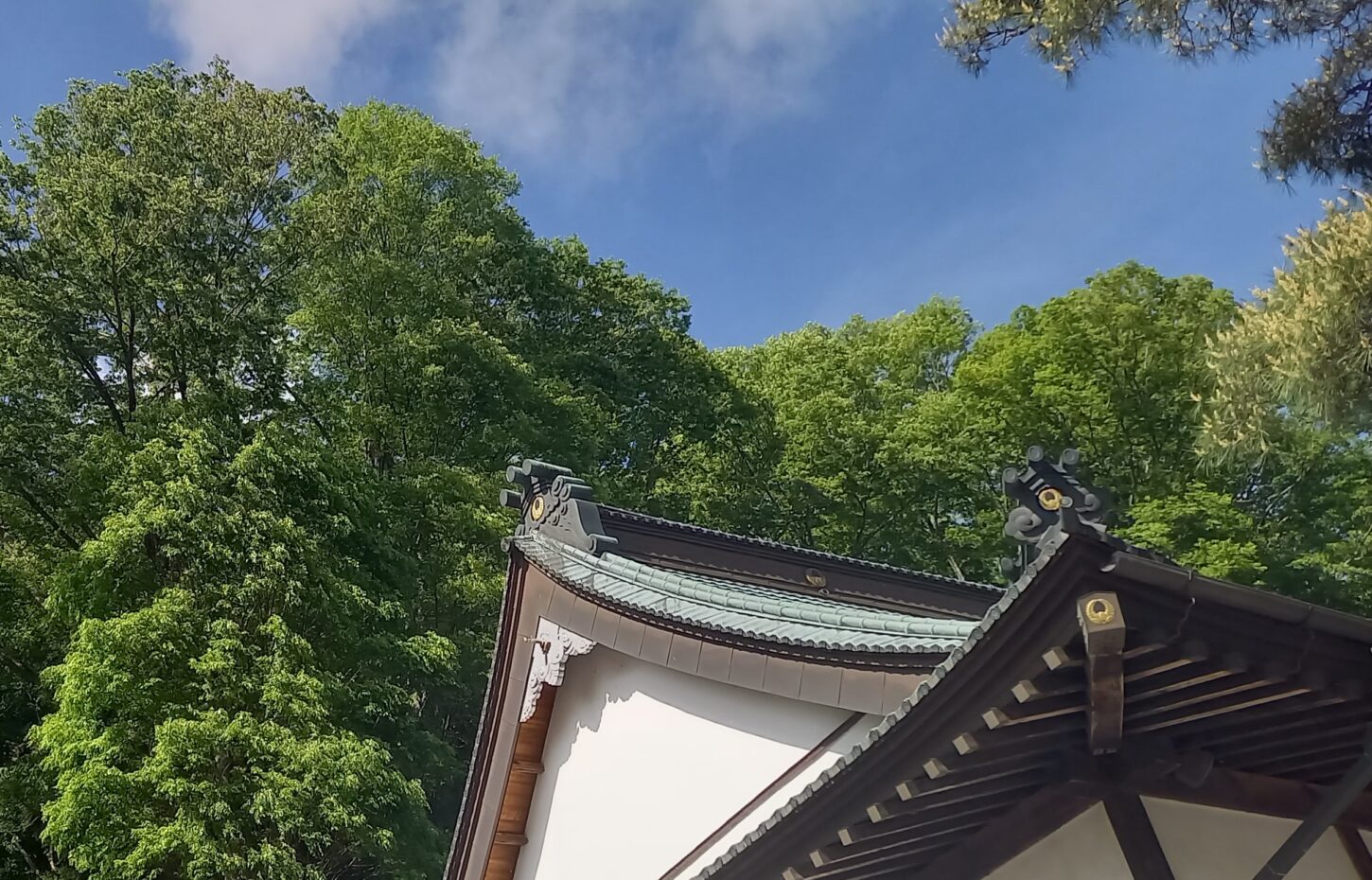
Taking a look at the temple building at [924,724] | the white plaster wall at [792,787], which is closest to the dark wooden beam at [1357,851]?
the temple building at [924,724]

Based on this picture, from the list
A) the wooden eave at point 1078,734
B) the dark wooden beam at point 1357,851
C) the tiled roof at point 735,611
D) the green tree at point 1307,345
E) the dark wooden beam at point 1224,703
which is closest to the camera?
the wooden eave at point 1078,734

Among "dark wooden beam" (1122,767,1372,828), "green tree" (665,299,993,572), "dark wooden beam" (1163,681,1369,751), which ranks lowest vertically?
"dark wooden beam" (1122,767,1372,828)

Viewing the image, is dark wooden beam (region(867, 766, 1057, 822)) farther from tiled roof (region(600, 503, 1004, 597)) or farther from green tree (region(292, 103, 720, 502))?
green tree (region(292, 103, 720, 502))

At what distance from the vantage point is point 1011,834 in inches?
129

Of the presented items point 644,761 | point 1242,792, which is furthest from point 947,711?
point 644,761

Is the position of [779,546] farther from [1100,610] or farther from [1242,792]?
[1100,610]

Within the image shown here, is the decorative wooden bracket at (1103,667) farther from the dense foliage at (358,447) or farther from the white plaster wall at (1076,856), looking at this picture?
the dense foliage at (358,447)

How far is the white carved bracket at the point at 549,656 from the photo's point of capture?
17.6ft

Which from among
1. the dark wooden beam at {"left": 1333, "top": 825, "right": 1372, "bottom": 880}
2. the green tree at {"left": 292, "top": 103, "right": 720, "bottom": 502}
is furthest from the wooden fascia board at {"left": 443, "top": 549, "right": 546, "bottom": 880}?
the green tree at {"left": 292, "top": 103, "right": 720, "bottom": 502}

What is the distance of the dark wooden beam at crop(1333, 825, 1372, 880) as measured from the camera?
3.55 meters

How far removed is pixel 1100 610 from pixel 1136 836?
131cm

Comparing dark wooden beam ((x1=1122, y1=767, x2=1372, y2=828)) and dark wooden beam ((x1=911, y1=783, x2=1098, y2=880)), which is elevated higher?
dark wooden beam ((x1=1122, y1=767, x2=1372, y2=828))

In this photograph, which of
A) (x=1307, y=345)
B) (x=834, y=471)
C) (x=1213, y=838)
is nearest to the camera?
(x=1213, y=838)

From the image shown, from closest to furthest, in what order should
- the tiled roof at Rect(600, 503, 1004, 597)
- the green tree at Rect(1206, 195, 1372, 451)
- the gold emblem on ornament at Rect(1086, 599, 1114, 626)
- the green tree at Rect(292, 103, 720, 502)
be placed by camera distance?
the gold emblem on ornament at Rect(1086, 599, 1114, 626)
the green tree at Rect(1206, 195, 1372, 451)
the tiled roof at Rect(600, 503, 1004, 597)
the green tree at Rect(292, 103, 720, 502)
